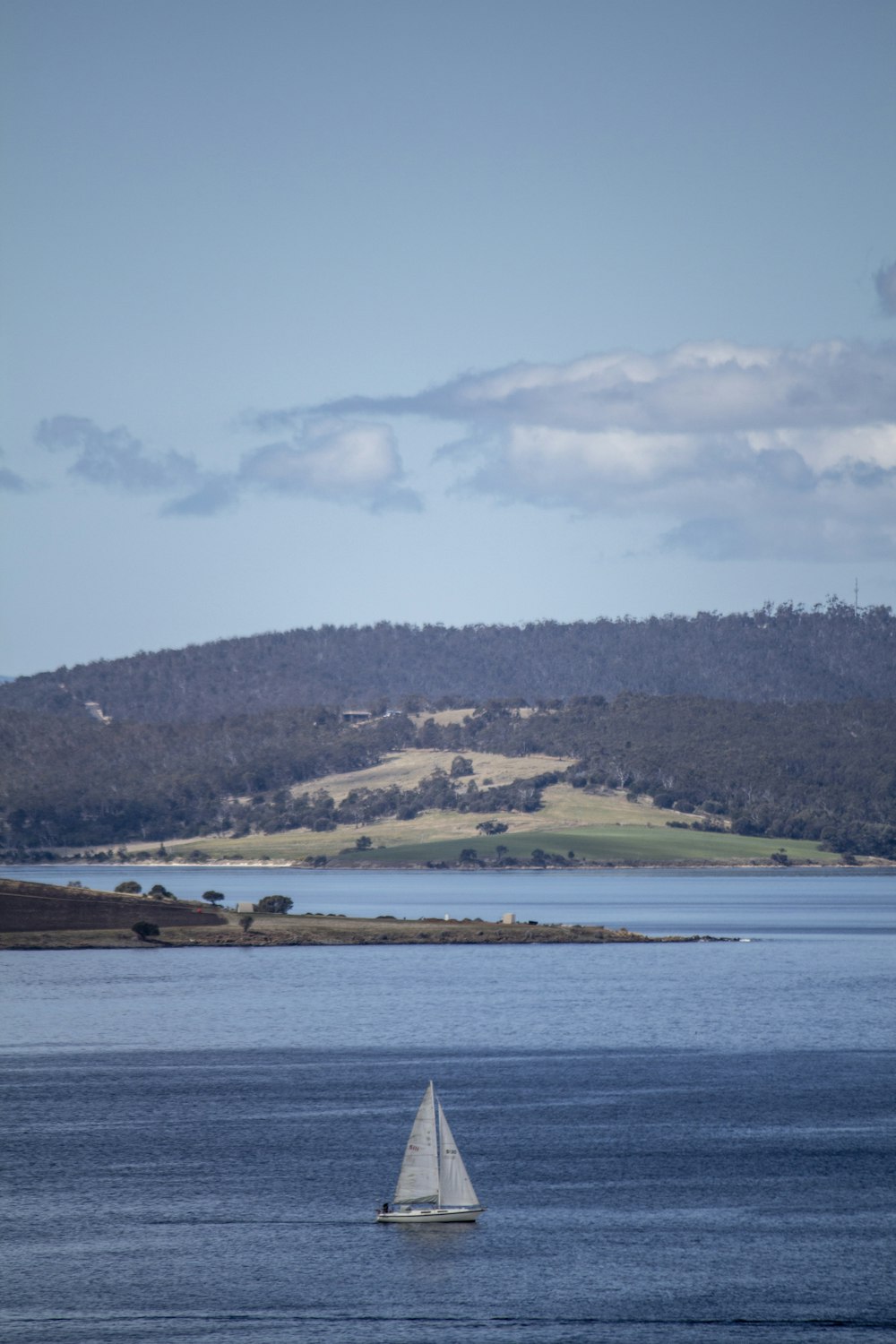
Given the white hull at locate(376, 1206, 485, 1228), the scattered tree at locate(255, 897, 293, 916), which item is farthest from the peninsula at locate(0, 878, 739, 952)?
the white hull at locate(376, 1206, 485, 1228)

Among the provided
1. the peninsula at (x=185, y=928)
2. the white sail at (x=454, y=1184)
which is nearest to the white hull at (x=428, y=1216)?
the white sail at (x=454, y=1184)

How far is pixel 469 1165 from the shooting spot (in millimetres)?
64625

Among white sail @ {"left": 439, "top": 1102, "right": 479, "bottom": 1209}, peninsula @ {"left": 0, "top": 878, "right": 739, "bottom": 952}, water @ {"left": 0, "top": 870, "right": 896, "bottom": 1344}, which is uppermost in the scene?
peninsula @ {"left": 0, "top": 878, "right": 739, "bottom": 952}

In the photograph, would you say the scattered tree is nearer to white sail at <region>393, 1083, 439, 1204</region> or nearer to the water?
the water

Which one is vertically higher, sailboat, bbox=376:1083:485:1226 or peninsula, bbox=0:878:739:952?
peninsula, bbox=0:878:739:952

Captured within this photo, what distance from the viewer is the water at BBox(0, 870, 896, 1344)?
47.9 m

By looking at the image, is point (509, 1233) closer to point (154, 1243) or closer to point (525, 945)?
point (154, 1243)

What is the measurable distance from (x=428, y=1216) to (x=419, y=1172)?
203 centimetres

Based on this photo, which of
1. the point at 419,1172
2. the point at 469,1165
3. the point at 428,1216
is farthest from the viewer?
the point at 469,1165

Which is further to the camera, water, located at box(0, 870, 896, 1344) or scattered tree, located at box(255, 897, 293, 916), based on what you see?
scattered tree, located at box(255, 897, 293, 916)

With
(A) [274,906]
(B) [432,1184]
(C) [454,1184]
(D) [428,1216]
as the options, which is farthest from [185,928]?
(B) [432,1184]

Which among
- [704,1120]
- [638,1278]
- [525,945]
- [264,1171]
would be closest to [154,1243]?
[264,1171]

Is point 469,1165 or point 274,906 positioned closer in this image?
point 469,1165

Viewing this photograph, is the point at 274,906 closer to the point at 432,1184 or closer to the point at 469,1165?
the point at 469,1165
